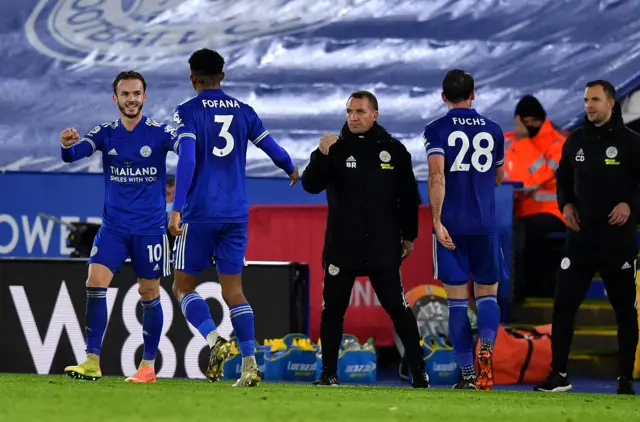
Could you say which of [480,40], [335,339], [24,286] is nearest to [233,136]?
[335,339]

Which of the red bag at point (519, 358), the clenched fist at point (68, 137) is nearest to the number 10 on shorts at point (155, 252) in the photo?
the clenched fist at point (68, 137)

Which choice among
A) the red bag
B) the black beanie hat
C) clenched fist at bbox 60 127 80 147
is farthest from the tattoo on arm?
the black beanie hat

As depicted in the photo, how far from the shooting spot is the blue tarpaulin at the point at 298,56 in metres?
13.5

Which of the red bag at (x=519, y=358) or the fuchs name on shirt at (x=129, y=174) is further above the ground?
the fuchs name on shirt at (x=129, y=174)

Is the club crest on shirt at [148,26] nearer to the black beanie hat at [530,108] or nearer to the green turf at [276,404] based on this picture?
the black beanie hat at [530,108]

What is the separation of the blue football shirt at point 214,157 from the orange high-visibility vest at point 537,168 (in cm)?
490

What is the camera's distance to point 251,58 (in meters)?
13.9

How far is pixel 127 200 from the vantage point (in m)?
8.23

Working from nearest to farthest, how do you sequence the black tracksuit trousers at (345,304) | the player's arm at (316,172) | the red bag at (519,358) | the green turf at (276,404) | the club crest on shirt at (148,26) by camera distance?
the green turf at (276,404) < the player's arm at (316,172) < the black tracksuit trousers at (345,304) < the red bag at (519,358) < the club crest on shirt at (148,26)

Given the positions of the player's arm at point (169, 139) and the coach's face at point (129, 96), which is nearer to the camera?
the player's arm at point (169, 139)

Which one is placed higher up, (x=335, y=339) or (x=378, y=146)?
(x=378, y=146)

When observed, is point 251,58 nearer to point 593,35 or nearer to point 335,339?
point 593,35

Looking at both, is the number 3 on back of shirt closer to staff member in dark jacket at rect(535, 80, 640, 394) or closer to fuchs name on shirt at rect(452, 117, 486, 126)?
fuchs name on shirt at rect(452, 117, 486, 126)

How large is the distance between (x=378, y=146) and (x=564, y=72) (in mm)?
5395
